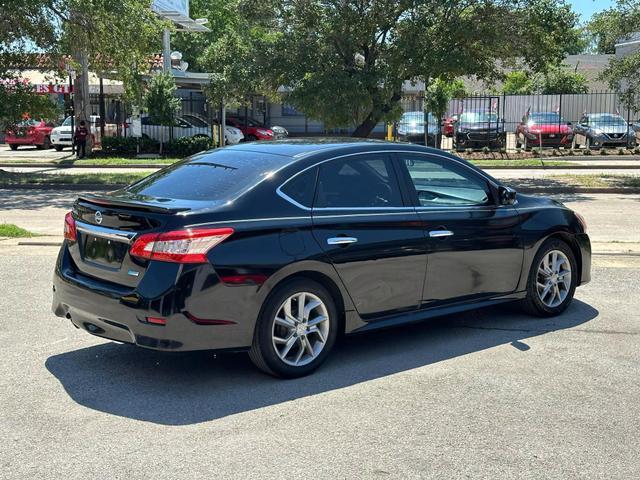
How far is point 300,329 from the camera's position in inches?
207

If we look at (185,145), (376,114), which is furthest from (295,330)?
(185,145)

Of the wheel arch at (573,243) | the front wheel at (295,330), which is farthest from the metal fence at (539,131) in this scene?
the front wheel at (295,330)

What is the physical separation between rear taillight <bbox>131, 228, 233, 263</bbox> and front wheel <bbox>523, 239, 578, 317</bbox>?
3.11 metres

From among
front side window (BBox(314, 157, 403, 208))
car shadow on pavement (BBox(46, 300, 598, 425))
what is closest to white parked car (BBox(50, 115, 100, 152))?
car shadow on pavement (BBox(46, 300, 598, 425))

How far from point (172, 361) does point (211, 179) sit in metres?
1.37

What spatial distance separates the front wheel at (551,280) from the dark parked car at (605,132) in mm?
29073

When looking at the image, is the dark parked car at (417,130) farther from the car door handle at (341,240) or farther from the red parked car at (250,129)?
the car door handle at (341,240)

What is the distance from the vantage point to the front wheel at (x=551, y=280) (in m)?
6.74

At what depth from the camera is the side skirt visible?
570cm

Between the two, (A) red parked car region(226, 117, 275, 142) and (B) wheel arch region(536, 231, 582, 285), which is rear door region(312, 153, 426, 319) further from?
(A) red parked car region(226, 117, 275, 142)

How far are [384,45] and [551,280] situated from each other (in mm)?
15361

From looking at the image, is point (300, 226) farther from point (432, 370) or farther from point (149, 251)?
point (432, 370)

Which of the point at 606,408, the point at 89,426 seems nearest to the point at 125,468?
the point at 89,426

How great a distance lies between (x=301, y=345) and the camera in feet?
17.5
